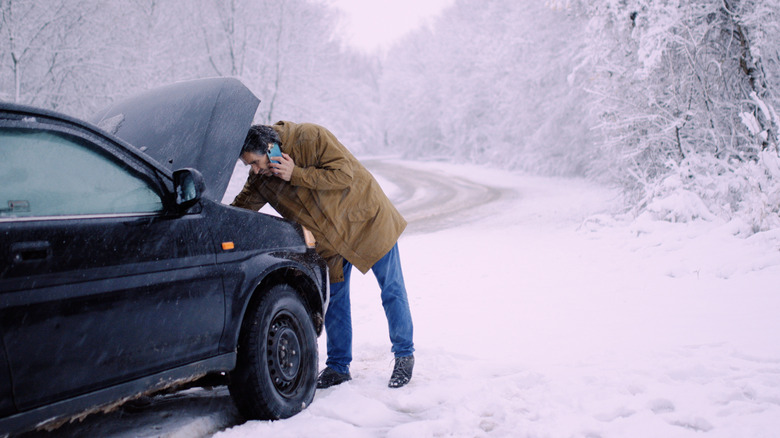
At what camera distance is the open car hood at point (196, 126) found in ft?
10.3

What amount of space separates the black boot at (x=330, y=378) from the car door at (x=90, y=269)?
3.67 ft

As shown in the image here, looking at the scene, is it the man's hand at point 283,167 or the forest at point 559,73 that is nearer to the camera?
the man's hand at point 283,167

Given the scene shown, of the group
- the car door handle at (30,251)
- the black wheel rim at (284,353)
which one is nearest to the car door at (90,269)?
the car door handle at (30,251)

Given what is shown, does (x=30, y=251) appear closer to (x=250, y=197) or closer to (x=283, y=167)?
(x=283, y=167)

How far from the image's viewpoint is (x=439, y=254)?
8094 millimetres

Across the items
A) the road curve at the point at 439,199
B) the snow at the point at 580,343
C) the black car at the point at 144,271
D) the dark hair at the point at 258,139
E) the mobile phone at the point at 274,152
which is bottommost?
the road curve at the point at 439,199

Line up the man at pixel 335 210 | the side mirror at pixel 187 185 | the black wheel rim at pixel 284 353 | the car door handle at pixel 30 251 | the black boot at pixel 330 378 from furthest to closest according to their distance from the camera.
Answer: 1. the black boot at pixel 330 378
2. the man at pixel 335 210
3. the black wheel rim at pixel 284 353
4. the side mirror at pixel 187 185
5. the car door handle at pixel 30 251

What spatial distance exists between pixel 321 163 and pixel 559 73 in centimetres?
2167

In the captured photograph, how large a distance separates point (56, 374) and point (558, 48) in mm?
23694

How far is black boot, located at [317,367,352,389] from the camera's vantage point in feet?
11.8

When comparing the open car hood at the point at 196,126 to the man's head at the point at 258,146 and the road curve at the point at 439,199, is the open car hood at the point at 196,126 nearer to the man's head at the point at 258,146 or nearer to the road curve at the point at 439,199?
the man's head at the point at 258,146

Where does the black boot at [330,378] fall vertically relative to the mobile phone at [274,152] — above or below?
below

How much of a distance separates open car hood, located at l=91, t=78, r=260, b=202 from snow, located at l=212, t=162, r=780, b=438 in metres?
1.43

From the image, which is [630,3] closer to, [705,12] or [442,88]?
[705,12]
